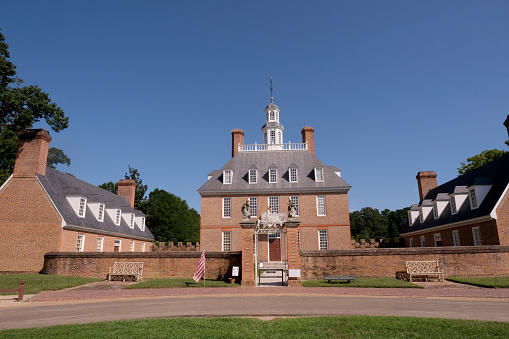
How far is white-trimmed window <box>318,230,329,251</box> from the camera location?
30.8m

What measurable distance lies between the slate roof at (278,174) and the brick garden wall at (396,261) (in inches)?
499

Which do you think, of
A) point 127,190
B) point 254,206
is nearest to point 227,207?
point 254,206

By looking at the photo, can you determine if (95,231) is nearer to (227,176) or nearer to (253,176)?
(227,176)

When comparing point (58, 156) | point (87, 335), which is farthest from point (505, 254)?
point (58, 156)

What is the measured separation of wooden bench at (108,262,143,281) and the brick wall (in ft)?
1.02

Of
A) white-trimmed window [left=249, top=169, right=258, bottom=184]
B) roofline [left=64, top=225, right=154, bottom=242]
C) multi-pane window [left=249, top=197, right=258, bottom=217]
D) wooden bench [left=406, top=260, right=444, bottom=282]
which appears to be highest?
white-trimmed window [left=249, top=169, right=258, bottom=184]

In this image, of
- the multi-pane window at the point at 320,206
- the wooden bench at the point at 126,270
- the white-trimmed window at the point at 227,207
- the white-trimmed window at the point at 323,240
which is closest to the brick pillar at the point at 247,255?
the wooden bench at the point at 126,270

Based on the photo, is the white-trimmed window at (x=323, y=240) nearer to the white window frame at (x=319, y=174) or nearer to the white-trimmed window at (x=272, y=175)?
the white window frame at (x=319, y=174)

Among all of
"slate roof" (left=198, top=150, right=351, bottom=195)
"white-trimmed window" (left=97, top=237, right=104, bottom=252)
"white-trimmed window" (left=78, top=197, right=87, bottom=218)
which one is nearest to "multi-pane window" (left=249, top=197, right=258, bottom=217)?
"slate roof" (left=198, top=150, right=351, bottom=195)

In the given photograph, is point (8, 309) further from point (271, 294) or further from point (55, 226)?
point (55, 226)

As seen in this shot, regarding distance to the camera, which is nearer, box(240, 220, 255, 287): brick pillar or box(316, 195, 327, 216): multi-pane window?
box(240, 220, 255, 287): brick pillar

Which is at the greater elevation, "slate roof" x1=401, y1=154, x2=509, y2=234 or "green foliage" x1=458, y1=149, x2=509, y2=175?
"green foliage" x1=458, y1=149, x2=509, y2=175

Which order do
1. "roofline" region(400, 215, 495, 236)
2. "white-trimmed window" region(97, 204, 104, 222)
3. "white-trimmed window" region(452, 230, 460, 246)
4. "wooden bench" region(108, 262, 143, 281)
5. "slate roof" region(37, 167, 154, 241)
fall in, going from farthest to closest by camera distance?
"white-trimmed window" region(97, 204, 104, 222), "white-trimmed window" region(452, 230, 460, 246), "slate roof" region(37, 167, 154, 241), "roofline" region(400, 215, 495, 236), "wooden bench" region(108, 262, 143, 281)

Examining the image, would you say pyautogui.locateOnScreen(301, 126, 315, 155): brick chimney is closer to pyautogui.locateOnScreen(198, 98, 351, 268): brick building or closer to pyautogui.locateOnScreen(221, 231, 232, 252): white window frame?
pyautogui.locateOnScreen(198, 98, 351, 268): brick building
